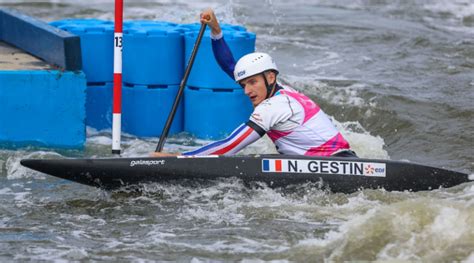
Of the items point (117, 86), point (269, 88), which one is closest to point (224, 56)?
point (117, 86)

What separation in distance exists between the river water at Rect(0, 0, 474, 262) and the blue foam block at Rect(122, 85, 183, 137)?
0.52ft

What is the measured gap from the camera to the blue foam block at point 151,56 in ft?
31.8

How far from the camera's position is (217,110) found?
9594 mm

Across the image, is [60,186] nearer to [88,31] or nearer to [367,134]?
[88,31]

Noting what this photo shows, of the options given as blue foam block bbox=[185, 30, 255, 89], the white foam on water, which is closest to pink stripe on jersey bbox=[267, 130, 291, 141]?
the white foam on water

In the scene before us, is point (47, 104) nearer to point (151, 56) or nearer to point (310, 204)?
point (151, 56)

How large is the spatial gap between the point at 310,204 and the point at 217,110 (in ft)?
8.16

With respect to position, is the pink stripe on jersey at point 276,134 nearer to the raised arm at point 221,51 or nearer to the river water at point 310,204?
the river water at point 310,204

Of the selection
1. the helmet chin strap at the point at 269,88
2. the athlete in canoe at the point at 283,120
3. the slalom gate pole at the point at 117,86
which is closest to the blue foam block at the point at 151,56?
the slalom gate pole at the point at 117,86

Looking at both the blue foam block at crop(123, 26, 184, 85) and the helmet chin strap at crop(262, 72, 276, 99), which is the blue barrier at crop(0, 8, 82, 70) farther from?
the helmet chin strap at crop(262, 72, 276, 99)

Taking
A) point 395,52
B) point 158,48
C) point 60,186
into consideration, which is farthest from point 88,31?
point 395,52

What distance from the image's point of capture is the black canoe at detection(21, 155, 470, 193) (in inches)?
289

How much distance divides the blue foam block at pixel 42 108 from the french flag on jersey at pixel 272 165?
223cm

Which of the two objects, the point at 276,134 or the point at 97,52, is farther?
the point at 97,52
